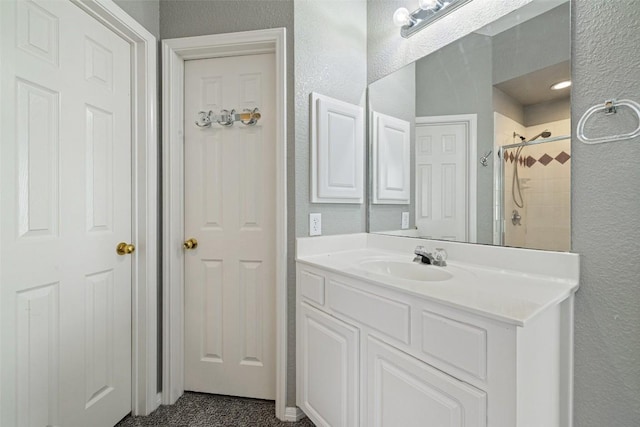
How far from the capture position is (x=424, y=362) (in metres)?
0.89

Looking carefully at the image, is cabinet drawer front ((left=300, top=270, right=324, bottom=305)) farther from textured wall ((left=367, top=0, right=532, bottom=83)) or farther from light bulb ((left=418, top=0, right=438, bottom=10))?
light bulb ((left=418, top=0, right=438, bottom=10))

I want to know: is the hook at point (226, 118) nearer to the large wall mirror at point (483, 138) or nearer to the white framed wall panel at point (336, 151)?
the white framed wall panel at point (336, 151)

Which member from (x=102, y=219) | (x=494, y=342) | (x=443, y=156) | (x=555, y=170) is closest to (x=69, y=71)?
(x=102, y=219)

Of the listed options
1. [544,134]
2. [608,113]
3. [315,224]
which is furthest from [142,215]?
[608,113]

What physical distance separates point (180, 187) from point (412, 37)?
1.59 metres

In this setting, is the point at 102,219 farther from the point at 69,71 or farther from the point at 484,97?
the point at 484,97

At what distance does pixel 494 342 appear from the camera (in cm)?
72

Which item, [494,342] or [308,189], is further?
[308,189]

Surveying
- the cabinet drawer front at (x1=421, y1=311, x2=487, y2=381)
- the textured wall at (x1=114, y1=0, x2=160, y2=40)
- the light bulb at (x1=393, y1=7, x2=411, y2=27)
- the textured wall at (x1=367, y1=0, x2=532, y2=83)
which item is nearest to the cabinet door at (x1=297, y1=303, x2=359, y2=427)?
the cabinet drawer front at (x1=421, y1=311, x2=487, y2=381)

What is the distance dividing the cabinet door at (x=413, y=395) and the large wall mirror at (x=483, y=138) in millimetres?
651

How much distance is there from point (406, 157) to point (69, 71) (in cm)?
166

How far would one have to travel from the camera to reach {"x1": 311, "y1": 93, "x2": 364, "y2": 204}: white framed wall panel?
63.1 inches

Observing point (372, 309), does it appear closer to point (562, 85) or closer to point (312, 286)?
point (312, 286)

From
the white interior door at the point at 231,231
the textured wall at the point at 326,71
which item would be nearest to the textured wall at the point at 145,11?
the white interior door at the point at 231,231
